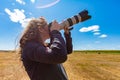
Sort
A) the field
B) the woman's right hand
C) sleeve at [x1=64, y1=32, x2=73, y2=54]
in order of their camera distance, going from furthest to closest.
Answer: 1. the field
2. sleeve at [x1=64, y1=32, x2=73, y2=54]
3. the woman's right hand

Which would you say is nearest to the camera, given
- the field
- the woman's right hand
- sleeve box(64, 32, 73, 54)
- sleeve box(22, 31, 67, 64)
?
sleeve box(22, 31, 67, 64)

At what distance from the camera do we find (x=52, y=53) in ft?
7.95

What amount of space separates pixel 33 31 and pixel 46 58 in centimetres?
32

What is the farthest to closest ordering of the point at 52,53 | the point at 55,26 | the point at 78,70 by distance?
the point at 78,70 → the point at 55,26 → the point at 52,53

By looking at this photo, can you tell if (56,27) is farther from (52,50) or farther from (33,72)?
(33,72)

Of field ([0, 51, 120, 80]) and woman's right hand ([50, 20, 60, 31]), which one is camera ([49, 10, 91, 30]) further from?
field ([0, 51, 120, 80])

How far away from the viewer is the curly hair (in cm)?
260

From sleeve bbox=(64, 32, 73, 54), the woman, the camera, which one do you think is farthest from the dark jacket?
sleeve bbox=(64, 32, 73, 54)

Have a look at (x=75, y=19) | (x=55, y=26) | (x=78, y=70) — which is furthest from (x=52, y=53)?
(x=78, y=70)

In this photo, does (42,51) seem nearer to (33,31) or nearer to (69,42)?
(33,31)

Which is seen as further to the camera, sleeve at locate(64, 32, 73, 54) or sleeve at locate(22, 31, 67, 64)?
sleeve at locate(64, 32, 73, 54)

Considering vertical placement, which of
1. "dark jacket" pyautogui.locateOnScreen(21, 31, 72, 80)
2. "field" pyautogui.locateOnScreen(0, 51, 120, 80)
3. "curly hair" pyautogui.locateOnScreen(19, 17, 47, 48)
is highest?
"curly hair" pyautogui.locateOnScreen(19, 17, 47, 48)

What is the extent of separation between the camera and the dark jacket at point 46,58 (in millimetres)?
2414

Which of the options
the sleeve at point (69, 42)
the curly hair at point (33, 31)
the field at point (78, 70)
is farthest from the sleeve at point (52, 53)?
the sleeve at point (69, 42)
